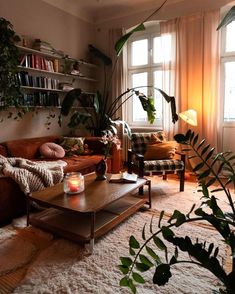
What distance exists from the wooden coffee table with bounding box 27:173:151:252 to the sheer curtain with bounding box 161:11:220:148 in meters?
2.10

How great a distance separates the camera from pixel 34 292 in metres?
1.46

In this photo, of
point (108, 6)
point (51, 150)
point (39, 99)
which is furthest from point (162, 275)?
point (108, 6)

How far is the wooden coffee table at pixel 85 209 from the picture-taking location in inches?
75.3

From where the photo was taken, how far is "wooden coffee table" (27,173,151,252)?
1.91 meters

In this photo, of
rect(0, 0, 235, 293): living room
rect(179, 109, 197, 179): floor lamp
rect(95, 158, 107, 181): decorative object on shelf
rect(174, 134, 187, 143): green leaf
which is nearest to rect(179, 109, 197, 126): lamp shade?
rect(179, 109, 197, 179): floor lamp

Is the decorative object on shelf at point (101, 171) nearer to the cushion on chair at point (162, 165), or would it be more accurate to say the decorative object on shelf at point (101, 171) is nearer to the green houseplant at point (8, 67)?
the cushion on chair at point (162, 165)

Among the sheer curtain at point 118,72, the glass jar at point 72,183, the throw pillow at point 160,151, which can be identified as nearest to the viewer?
the glass jar at point 72,183

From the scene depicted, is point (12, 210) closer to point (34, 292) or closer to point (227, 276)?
point (34, 292)

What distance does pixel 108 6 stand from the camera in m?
4.52

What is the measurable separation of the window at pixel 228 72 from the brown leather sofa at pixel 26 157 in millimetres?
1925

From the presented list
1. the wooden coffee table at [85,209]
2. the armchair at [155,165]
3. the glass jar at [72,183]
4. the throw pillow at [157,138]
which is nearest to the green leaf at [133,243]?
the wooden coffee table at [85,209]

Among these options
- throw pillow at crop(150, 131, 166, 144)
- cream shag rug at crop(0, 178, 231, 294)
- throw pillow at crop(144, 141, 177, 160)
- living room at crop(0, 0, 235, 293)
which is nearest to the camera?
cream shag rug at crop(0, 178, 231, 294)

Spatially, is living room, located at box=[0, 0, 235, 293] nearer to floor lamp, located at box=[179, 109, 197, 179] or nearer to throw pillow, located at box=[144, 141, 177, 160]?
floor lamp, located at box=[179, 109, 197, 179]

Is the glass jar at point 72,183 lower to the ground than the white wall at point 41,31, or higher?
lower
